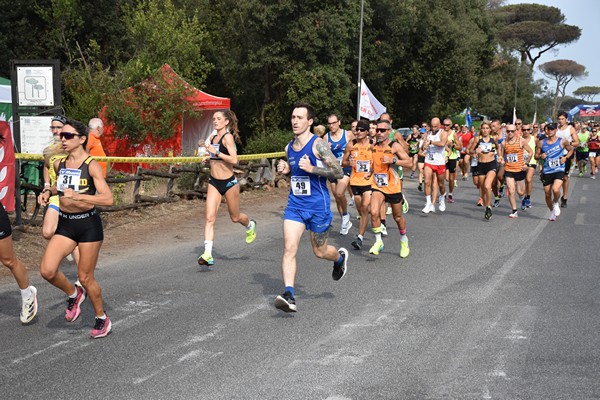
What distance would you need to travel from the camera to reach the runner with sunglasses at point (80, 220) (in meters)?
5.86

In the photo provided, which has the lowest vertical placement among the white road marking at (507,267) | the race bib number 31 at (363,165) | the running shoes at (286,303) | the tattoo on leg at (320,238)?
the white road marking at (507,267)

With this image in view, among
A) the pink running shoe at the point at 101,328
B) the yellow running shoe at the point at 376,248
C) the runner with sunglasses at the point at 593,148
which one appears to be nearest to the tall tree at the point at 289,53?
the runner with sunglasses at the point at 593,148

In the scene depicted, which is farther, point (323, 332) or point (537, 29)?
point (537, 29)

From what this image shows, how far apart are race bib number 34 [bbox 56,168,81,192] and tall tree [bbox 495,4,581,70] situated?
9226cm

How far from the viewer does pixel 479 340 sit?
19.0 ft

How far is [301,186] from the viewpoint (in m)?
6.93

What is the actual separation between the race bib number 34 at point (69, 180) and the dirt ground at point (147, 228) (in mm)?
2928

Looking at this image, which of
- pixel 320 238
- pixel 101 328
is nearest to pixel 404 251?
pixel 320 238

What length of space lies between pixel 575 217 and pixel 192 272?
30.4 ft

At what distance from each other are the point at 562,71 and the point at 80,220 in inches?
5041

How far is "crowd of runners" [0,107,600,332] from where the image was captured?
19.4 feet

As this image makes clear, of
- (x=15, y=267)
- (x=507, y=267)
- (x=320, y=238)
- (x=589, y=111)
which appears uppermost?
(x=589, y=111)

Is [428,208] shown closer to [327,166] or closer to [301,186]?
[301,186]

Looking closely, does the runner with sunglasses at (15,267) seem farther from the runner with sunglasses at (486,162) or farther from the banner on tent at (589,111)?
the banner on tent at (589,111)
